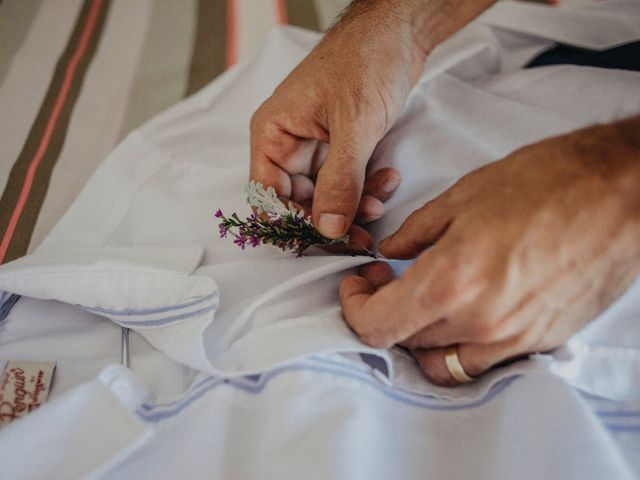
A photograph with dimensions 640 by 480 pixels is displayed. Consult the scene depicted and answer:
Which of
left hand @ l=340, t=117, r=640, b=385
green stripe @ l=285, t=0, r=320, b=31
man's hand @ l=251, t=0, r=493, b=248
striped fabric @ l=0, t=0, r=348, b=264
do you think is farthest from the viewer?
green stripe @ l=285, t=0, r=320, b=31

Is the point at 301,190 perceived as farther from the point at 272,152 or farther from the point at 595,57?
the point at 595,57

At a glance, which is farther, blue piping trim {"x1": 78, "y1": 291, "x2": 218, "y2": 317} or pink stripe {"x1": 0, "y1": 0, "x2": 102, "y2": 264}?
pink stripe {"x1": 0, "y1": 0, "x2": 102, "y2": 264}

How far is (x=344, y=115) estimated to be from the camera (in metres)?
0.77

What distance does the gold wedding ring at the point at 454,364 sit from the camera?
0.61 m

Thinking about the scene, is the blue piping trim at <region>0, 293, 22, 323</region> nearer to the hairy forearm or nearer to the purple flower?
the purple flower

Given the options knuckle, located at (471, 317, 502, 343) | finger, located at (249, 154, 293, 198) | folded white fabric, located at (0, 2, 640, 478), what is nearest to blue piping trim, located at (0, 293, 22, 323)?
folded white fabric, located at (0, 2, 640, 478)

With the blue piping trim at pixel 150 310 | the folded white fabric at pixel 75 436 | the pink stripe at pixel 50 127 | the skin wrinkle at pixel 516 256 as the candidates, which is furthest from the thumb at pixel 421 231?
the pink stripe at pixel 50 127

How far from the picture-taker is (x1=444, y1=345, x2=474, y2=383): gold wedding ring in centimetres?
61

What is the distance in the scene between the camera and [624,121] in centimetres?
53

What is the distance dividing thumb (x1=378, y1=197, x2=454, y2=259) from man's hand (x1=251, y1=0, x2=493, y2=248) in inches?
3.2

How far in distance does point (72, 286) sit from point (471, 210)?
467 mm

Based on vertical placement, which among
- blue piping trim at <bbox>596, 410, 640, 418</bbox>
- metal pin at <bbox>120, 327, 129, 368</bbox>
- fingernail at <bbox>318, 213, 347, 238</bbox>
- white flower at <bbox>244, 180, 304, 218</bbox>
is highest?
white flower at <bbox>244, 180, 304, 218</bbox>

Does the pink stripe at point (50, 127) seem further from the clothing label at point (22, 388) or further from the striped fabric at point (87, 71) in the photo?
the clothing label at point (22, 388)

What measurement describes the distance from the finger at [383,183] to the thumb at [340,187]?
0.07 metres
